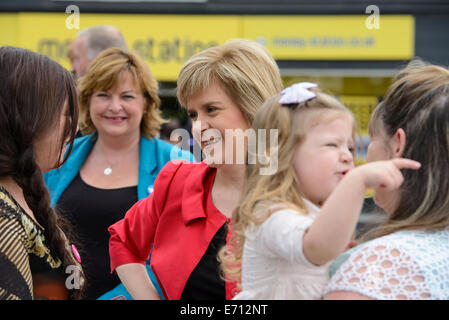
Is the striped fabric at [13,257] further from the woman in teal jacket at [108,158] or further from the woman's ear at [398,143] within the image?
the woman in teal jacket at [108,158]

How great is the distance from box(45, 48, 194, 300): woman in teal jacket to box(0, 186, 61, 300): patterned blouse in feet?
4.45

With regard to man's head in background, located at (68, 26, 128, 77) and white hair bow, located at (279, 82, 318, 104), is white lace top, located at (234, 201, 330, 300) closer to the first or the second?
white hair bow, located at (279, 82, 318, 104)

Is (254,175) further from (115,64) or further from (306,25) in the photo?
(306,25)

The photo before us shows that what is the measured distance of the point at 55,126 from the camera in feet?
6.10

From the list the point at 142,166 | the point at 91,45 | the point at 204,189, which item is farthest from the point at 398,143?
the point at 91,45

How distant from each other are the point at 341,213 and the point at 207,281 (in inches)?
33.5

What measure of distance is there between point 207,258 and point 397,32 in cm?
645

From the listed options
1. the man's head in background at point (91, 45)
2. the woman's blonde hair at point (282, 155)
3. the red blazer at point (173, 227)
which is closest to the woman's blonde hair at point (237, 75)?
the red blazer at point (173, 227)

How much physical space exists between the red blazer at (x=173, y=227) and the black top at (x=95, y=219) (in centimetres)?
83

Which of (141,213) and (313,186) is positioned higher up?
(313,186)

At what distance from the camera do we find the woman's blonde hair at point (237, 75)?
2.12m

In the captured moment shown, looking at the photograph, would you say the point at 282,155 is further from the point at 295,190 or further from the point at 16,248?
the point at 16,248

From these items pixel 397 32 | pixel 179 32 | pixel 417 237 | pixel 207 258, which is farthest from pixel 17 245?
pixel 397 32
